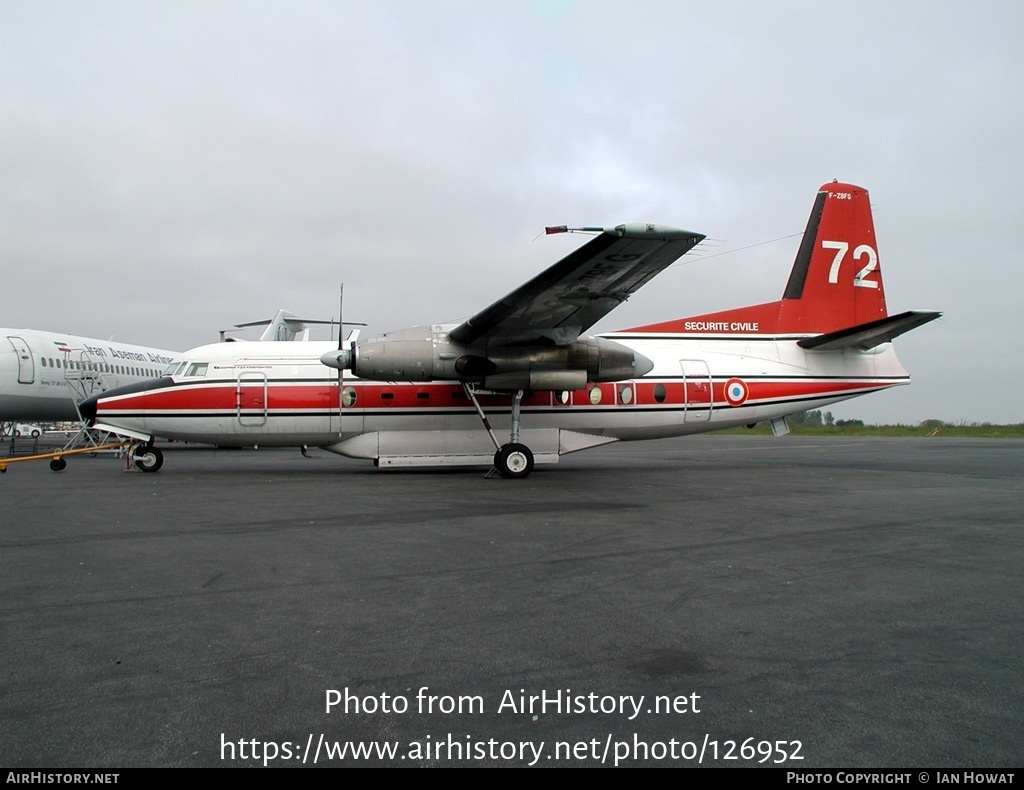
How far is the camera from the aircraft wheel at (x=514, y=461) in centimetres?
1330

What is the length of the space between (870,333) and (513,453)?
28.9 ft

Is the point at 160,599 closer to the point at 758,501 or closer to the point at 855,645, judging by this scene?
the point at 855,645

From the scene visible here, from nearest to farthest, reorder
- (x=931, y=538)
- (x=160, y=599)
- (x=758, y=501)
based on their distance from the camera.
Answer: (x=160, y=599) → (x=931, y=538) → (x=758, y=501)

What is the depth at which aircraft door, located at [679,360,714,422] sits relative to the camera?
1510 centimetres

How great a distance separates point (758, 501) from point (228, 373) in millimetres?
11184

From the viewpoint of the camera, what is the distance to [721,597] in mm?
4535

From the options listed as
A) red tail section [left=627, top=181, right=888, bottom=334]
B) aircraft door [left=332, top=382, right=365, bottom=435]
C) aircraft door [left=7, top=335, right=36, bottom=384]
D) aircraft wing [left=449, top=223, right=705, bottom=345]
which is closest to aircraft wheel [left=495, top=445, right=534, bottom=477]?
aircraft wing [left=449, top=223, right=705, bottom=345]

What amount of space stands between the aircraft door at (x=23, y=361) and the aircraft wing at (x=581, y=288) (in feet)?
52.3

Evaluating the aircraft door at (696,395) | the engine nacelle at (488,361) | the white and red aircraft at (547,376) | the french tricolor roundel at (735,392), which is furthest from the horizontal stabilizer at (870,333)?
the engine nacelle at (488,361)

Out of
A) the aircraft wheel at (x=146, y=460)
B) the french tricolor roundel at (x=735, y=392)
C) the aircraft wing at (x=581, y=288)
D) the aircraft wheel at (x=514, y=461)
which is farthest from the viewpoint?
the french tricolor roundel at (x=735, y=392)

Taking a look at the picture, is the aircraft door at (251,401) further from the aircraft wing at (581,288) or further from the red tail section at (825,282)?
the red tail section at (825,282)

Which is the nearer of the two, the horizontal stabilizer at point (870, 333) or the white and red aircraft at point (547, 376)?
the white and red aircraft at point (547, 376)

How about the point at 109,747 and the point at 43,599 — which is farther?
the point at 43,599

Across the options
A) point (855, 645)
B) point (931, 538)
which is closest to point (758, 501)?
point (931, 538)
